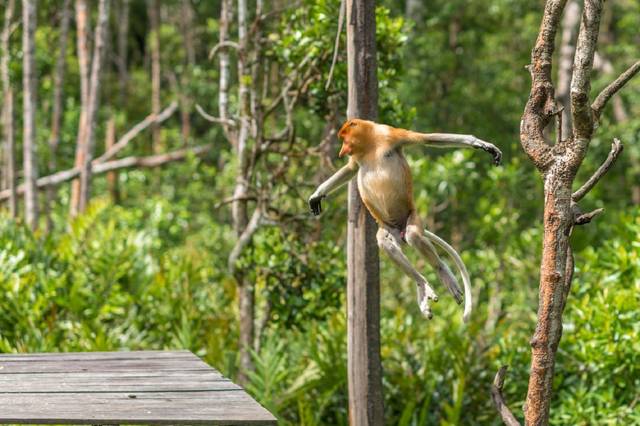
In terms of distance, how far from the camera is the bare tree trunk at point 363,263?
413 cm

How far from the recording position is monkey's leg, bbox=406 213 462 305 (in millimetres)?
2693

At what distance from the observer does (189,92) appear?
55.4 feet

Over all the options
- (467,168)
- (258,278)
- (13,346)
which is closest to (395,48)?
(258,278)

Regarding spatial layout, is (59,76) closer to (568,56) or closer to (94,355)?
(568,56)

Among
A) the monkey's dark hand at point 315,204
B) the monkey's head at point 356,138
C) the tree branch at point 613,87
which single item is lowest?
the monkey's dark hand at point 315,204

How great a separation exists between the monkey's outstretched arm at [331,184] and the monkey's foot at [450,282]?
0.43 m

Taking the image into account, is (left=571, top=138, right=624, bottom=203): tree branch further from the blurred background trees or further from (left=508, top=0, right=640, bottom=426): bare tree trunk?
the blurred background trees

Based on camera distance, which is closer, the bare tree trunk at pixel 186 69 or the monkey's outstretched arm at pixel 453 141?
the monkey's outstretched arm at pixel 453 141

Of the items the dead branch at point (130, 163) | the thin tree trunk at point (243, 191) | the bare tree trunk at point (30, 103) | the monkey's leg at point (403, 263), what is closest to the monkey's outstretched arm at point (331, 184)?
the monkey's leg at point (403, 263)

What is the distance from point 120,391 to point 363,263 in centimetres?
137

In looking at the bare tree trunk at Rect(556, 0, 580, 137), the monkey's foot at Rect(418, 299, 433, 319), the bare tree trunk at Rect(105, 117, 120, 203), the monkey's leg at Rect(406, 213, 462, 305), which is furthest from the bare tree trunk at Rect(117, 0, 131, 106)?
the monkey's foot at Rect(418, 299, 433, 319)

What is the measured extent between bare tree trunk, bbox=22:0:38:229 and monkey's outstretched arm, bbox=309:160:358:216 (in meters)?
6.55

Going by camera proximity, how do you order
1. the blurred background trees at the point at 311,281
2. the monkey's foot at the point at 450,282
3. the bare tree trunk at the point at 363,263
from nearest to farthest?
1. the monkey's foot at the point at 450,282
2. the bare tree trunk at the point at 363,263
3. the blurred background trees at the point at 311,281

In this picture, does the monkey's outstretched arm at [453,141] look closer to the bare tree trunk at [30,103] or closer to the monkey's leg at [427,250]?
the monkey's leg at [427,250]
